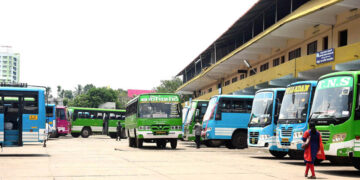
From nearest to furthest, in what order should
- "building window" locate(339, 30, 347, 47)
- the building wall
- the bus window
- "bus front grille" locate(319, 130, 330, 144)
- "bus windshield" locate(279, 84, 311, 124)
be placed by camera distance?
"bus front grille" locate(319, 130, 330, 144), "bus windshield" locate(279, 84, 311, 124), the bus window, the building wall, "building window" locate(339, 30, 347, 47)

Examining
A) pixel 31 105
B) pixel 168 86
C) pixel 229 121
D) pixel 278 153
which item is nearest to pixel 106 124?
pixel 229 121

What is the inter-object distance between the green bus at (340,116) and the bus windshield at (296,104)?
239cm

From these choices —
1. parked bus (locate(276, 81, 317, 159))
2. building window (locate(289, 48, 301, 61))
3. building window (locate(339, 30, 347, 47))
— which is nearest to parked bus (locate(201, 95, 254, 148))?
building window (locate(339, 30, 347, 47))

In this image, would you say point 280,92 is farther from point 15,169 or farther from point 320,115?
point 15,169

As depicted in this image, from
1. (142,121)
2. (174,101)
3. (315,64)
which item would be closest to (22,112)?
(142,121)

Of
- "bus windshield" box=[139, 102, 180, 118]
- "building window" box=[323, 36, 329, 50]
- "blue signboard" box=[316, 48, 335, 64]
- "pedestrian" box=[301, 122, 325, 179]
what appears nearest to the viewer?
"pedestrian" box=[301, 122, 325, 179]

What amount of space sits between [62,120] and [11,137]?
29.4 m

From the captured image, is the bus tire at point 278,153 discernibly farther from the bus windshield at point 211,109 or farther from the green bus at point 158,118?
the bus windshield at point 211,109

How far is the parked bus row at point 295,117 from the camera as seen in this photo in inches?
506

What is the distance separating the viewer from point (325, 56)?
25.1 meters

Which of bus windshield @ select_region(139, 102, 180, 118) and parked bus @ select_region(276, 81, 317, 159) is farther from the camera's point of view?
bus windshield @ select_region(139, 102, 180, 118)

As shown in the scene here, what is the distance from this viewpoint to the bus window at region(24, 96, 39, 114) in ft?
65.7

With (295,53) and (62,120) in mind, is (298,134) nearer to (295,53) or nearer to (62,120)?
(295,53)

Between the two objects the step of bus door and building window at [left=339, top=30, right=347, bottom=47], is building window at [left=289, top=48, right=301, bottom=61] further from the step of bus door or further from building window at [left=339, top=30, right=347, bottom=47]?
the step of bus door
